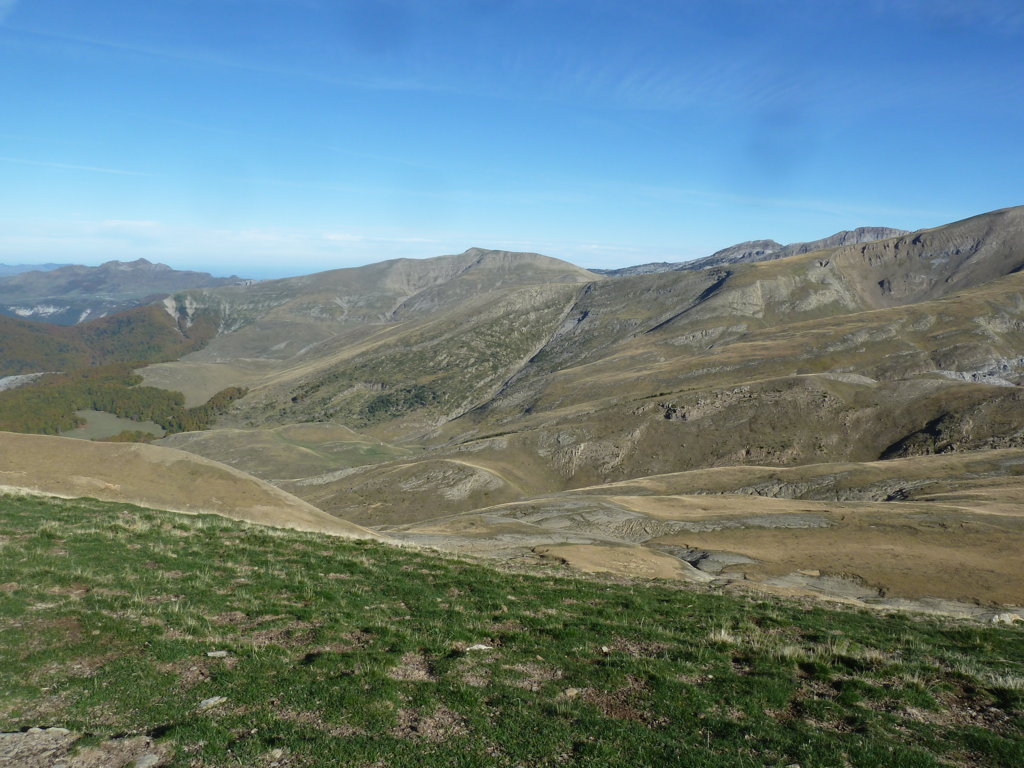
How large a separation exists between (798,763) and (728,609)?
12357 mm

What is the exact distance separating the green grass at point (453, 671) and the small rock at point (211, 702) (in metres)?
0.15

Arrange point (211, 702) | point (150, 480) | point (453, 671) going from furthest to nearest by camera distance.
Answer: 1. point (150, 480)
2. point (453, 671)
3. point (211, 702)

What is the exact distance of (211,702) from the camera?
1185cm

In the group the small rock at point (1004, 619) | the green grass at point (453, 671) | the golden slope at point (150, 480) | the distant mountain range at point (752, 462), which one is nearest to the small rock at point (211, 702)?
the green grass at point (453, 671)

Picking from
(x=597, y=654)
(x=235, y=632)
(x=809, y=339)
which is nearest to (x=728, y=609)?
(x=597, y=654)

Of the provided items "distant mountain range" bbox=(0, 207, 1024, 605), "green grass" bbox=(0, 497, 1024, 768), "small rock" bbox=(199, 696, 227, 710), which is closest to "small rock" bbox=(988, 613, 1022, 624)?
"green grass" bbox=(0, 497, 1024, 768)

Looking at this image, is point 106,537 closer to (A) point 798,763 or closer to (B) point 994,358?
(A) point 798,763

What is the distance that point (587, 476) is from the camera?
115 m

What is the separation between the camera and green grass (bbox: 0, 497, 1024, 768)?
36.1 ft

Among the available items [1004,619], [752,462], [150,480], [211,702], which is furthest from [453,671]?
[752,462]

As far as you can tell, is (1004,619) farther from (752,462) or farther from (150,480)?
(752,462)

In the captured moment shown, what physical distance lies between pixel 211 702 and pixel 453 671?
16.9ft

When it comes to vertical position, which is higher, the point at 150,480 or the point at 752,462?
the point at 150,480

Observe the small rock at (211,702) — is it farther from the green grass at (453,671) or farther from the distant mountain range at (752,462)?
Answer: the distant mountain range at (752,462)
